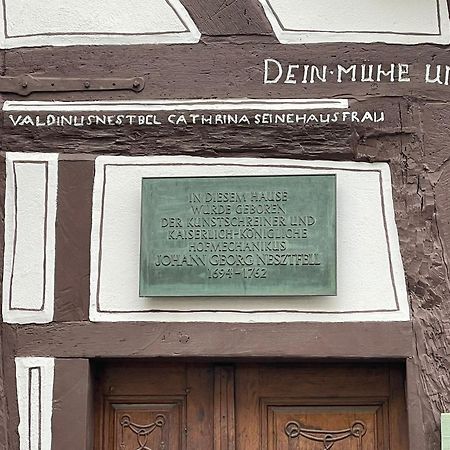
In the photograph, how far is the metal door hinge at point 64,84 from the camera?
5.28 meters

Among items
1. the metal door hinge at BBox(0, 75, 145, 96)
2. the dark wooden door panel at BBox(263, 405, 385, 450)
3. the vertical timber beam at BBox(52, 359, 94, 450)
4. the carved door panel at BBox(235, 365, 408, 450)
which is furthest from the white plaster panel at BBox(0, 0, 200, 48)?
the dark wooden door panel at BBox(263, 405, 385, 450)

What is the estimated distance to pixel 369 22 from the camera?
17.4ft

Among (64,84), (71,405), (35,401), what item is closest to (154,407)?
(71,405)

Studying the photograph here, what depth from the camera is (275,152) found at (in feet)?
17.0

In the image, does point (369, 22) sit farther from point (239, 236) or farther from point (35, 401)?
point (35, 401)

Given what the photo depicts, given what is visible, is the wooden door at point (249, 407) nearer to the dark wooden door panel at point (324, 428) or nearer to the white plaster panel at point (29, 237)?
the dark wooden door panel at point (324, 428)

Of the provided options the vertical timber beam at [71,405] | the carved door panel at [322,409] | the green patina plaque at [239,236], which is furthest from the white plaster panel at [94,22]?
the carved door panel at [322,409]

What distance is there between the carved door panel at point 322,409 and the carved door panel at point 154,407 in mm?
151

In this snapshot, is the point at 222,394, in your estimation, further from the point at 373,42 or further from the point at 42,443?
the point at 373,42

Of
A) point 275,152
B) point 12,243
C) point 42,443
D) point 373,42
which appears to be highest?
point 373,42

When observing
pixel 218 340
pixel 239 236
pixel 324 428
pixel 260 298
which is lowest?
pixel 324 428

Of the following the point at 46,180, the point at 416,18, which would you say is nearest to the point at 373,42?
the point at 416,18

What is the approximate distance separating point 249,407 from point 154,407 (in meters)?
0.38

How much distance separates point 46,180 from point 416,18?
1612 mm
